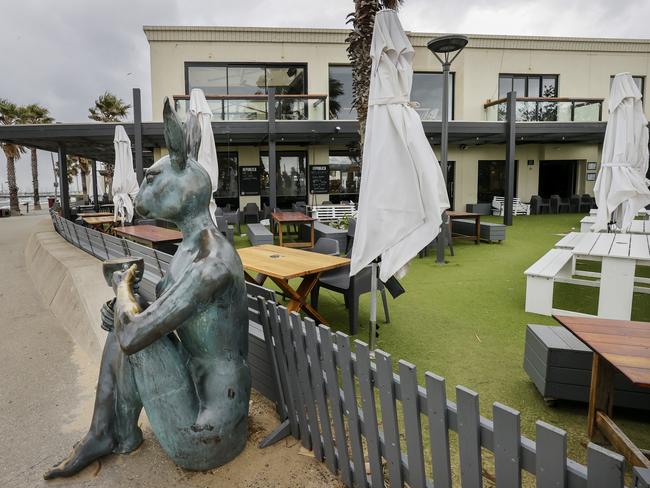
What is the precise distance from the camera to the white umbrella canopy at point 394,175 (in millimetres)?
3262

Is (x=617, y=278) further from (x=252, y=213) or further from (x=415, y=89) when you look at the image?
(x=415, y=89)

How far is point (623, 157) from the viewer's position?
6.82 m

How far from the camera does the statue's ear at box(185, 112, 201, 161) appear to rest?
1805 millimetres

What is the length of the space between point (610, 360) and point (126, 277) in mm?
2390

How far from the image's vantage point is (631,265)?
4363 millimetres

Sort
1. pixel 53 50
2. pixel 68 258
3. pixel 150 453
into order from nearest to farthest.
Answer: pixel 150 453 → pixel 68 258 → pixel 53 50

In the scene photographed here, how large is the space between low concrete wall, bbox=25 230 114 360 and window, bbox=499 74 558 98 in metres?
17.7

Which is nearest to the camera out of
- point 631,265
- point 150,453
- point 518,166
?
point 150,453

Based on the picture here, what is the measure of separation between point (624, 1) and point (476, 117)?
19.7 feet

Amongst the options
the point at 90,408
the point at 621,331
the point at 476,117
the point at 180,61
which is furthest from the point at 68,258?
the point at 476,117

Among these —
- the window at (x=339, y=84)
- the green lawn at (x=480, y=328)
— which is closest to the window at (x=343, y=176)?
the window at (x=339, y=84)

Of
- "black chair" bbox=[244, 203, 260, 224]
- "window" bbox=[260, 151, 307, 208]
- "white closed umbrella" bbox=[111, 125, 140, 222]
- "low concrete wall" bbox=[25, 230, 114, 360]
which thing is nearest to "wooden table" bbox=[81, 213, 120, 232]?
"white closed umbrella" bbox=[111, 125, 140, 222]

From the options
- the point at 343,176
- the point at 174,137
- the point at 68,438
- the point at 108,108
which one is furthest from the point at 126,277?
the point at 108,108

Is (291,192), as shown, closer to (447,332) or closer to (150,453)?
(447,332)
